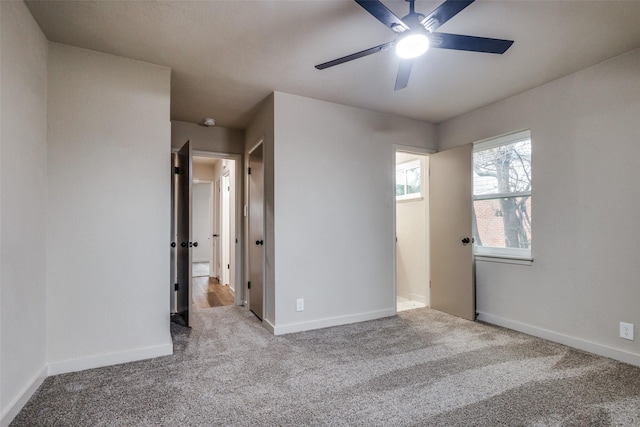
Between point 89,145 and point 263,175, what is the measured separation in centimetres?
156

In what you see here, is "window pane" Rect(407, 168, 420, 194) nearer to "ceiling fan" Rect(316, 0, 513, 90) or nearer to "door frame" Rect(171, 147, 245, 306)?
"door frame" Rect(171, 147, 245, 306)

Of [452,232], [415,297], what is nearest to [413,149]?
[452,232]

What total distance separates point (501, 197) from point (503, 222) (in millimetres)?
281

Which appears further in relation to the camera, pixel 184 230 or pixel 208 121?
pixel 208 121

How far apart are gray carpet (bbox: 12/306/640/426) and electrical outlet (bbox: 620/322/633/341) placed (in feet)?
0.75

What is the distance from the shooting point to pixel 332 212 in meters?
3.50

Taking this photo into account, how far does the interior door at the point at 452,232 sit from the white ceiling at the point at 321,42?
2.85 ft

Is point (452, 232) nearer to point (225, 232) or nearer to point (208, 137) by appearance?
point (208, 137)

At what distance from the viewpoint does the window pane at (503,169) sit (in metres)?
3.33

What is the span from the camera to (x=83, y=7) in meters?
1.96

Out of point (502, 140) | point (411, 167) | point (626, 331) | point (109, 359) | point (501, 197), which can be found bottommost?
point (109, 359)

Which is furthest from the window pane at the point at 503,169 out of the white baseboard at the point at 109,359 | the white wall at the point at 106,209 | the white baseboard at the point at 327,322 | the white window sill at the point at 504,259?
the white baseboard at the point at 109,359

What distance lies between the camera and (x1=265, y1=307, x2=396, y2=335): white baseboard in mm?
3168

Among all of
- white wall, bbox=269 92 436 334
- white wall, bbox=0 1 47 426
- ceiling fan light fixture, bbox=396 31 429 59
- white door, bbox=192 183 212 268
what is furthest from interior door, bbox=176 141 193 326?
white door, bbox=192 183 212 268
